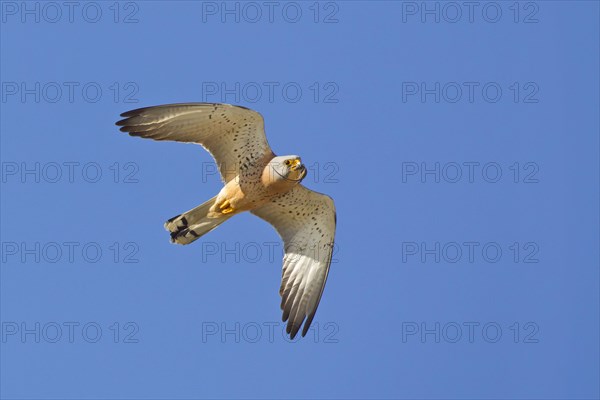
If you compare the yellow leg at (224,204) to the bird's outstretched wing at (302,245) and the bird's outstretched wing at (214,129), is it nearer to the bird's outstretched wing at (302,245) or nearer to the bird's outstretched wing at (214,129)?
the bird's outstretched wing at (214,129)

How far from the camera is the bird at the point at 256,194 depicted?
51.4 ft

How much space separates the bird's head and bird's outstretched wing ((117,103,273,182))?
1.24 ft

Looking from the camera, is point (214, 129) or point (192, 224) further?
point (192, 224)

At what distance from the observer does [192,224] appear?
1617 centimetres

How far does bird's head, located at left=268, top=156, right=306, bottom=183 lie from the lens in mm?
15539

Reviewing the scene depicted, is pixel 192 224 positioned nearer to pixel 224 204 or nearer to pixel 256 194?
pixel 224 204

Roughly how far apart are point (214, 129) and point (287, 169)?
3.94 feet

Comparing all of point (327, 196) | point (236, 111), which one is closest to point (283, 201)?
point (327, 196)

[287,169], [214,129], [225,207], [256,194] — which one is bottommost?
[225,207]

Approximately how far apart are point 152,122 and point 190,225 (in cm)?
155

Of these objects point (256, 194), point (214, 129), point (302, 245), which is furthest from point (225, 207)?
point (302, 245)

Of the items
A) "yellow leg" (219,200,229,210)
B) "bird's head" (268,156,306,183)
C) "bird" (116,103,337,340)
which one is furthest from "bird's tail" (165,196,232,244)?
"bird's head" (268,156,306,183)

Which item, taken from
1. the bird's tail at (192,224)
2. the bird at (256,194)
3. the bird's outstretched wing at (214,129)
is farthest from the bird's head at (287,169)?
the bird's tail at (192,224)

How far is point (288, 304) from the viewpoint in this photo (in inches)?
647
